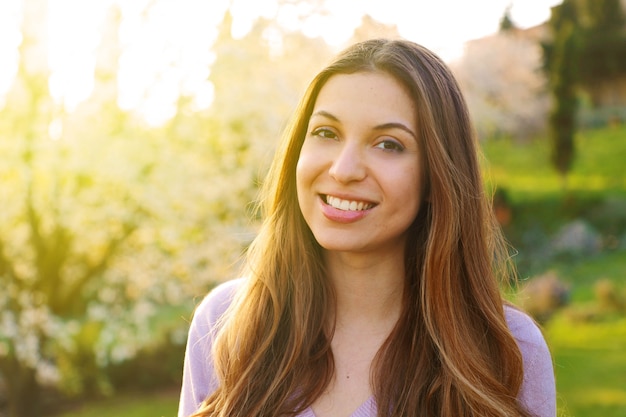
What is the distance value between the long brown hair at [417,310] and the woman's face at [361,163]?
0.05m

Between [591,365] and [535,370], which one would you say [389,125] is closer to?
[535,370]

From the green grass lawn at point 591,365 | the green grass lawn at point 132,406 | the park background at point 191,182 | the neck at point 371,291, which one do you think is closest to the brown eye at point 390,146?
the neck at point 371,291

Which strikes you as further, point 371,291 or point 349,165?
point 371,291

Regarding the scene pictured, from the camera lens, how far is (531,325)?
2105 millimetres

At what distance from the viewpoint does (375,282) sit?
2.07 metres

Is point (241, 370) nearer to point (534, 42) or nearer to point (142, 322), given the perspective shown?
point (142, 322)

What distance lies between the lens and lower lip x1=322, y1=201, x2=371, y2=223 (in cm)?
188

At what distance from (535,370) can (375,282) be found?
19.7 inches

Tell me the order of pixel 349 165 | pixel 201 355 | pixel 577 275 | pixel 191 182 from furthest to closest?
pixel 577 275
pixel 191 182
pixel 201 355
pixel 349 165

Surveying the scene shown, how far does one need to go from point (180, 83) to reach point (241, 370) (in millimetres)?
4278

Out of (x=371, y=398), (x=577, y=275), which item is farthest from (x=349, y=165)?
(x=577, y=275)

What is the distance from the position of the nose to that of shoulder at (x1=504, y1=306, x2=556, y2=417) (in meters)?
0.64

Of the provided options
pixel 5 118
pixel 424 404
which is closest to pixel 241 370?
pixel 424 404

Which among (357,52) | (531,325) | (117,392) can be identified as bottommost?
(117,392)
